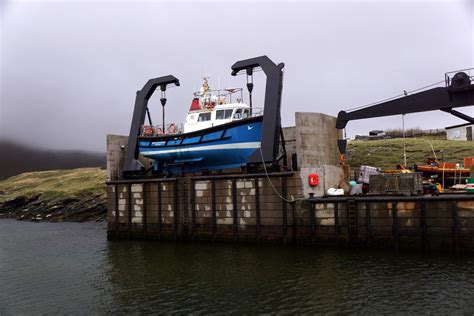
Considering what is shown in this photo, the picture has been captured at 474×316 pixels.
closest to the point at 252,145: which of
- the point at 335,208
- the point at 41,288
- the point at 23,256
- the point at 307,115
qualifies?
the point at 307,115

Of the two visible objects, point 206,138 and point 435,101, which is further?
point 206,138

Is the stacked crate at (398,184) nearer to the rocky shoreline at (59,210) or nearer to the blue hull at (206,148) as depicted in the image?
the blue hull at (206,148)

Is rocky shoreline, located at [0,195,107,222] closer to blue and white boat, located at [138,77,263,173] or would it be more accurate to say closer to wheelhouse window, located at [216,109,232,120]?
blue and white boat, located at [138,77,263,173]

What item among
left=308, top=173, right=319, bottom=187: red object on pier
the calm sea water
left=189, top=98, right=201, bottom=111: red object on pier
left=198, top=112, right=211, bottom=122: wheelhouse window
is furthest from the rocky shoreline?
left=308, top=173, right=319, bottom=187: red object on pier

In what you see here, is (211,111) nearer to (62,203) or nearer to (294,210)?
(294,210)

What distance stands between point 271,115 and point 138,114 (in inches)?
443

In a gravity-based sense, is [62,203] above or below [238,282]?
above

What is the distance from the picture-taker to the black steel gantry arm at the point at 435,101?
1939 cm

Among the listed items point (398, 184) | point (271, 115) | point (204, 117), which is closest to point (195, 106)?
point (204, 117)

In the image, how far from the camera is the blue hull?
2398 centimetres

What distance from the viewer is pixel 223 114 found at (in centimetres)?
2597

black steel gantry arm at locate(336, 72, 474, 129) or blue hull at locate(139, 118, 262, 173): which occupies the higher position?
black steel gantry arm at locate(336, 72, 474, 129)

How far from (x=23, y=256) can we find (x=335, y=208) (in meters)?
18.4

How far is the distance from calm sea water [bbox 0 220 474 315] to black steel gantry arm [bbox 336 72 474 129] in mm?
7823
